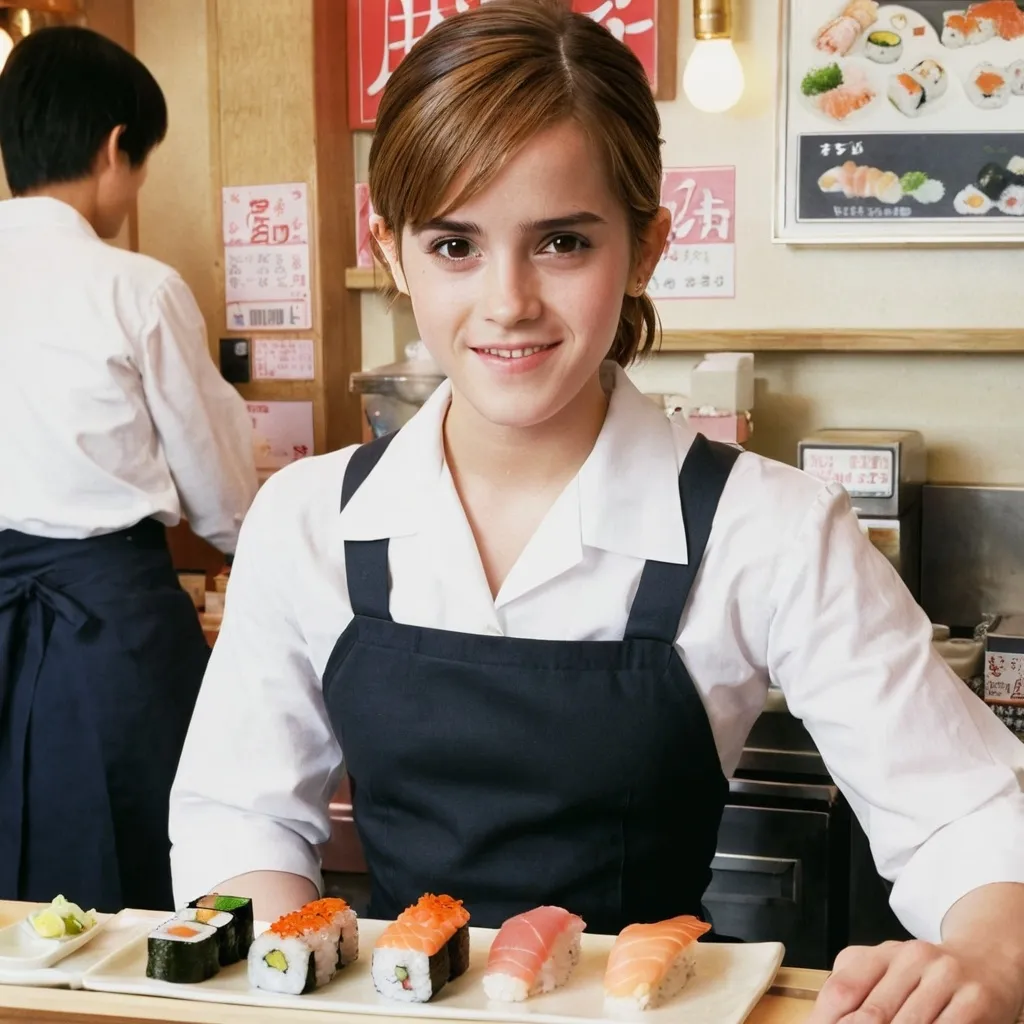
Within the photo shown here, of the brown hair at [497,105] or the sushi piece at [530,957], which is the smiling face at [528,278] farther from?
the sushi piece at [530,957]

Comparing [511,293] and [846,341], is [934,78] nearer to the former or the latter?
[846,341]

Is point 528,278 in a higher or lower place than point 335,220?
lower

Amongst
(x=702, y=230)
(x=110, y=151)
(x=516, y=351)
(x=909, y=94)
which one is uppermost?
(x=909, y=94)

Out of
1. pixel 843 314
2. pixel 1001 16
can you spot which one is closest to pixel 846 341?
pixel 843 314

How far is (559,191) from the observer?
1.32 meters

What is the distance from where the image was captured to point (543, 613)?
1.48 m

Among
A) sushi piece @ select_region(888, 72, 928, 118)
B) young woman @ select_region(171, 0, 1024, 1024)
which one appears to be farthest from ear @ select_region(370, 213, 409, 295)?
sushi piece @ select_region(888, 72, 928, 118)

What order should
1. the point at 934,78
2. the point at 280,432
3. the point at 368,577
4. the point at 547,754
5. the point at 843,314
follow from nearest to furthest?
the point at 547,754 < the point at 368,577 < the point at 934,78 < the point at 843,314 < the point at 280,432

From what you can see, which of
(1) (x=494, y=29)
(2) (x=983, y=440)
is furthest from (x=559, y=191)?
(2) (x=983, y=440)

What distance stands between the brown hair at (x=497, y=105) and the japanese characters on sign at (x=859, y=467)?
4.23ft

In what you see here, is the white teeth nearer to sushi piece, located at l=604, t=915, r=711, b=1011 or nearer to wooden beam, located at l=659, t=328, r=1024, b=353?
sushi piece, located at l=604, t=915, r=711, b=1011

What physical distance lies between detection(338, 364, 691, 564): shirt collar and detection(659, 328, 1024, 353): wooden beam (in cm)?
142

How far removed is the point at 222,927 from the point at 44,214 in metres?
1.94

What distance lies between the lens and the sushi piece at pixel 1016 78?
2814mm
